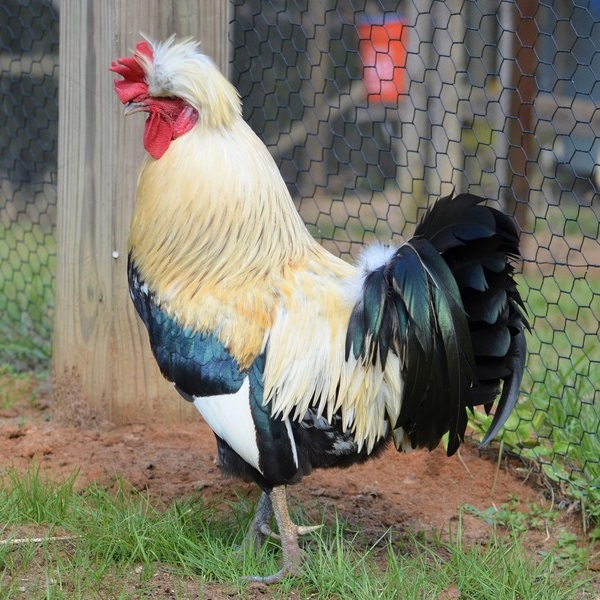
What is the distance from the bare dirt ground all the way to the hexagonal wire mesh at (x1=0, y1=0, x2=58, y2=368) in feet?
4.67

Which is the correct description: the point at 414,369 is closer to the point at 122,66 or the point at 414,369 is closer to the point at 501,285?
the point at 501,285

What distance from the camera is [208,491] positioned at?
372cm

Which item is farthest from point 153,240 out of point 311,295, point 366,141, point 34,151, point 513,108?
point 366,141

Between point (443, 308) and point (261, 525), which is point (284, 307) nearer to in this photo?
point (443, 308)

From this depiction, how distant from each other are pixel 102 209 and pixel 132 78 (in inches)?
43.3

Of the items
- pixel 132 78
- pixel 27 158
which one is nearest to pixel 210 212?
pixel 132 78

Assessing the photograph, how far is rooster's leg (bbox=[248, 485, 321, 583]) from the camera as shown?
305 cm

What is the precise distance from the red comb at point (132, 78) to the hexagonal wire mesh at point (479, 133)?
1453mm

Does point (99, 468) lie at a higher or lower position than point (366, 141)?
lower

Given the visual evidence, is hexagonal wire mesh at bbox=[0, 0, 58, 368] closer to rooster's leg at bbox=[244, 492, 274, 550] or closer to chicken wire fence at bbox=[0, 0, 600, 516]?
chicken wire fence at bbox=[0, 0, 600, 516]

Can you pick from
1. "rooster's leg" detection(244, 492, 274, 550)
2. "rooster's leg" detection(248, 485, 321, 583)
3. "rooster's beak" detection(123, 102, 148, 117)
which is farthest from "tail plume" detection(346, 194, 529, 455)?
"rooster's beak" detection(123, 102, 148, 117)

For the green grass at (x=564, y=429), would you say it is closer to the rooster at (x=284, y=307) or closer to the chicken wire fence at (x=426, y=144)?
the chicken wire fence at (x=426, y=144)

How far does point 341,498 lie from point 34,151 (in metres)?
3.94

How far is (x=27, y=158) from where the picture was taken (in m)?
6.82
